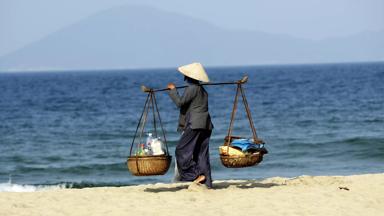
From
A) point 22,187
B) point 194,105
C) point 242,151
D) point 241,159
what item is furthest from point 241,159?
point 22,187

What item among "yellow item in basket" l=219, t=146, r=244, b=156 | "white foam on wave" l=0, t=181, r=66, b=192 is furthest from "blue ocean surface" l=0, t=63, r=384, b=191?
"yellow item in basket" l=219, t=146, r=244, b=156

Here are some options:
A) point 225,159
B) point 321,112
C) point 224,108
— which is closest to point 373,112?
point 321,112

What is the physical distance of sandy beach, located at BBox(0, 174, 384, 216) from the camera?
32.0 feet

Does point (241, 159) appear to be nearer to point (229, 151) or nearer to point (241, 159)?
point (241, 159)

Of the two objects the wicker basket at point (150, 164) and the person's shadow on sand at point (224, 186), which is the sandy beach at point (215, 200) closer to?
the person's shadow on sand at point (224, 186)

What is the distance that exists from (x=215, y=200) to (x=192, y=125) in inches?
38.0

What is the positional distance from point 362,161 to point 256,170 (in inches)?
→ 116

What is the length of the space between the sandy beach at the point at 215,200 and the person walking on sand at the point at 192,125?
30 cm

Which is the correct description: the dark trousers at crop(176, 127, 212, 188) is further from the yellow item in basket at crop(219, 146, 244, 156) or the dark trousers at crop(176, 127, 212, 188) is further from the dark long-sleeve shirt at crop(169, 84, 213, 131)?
the yellow item in basket at crop(219, 146, 244, 156)

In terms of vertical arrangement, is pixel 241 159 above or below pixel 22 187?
above

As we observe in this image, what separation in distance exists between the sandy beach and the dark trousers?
211 millimetres

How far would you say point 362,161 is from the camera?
19.2 meters

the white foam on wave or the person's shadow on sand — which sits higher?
the person's shadow on sand

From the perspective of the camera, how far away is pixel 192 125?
10617 millimetres
